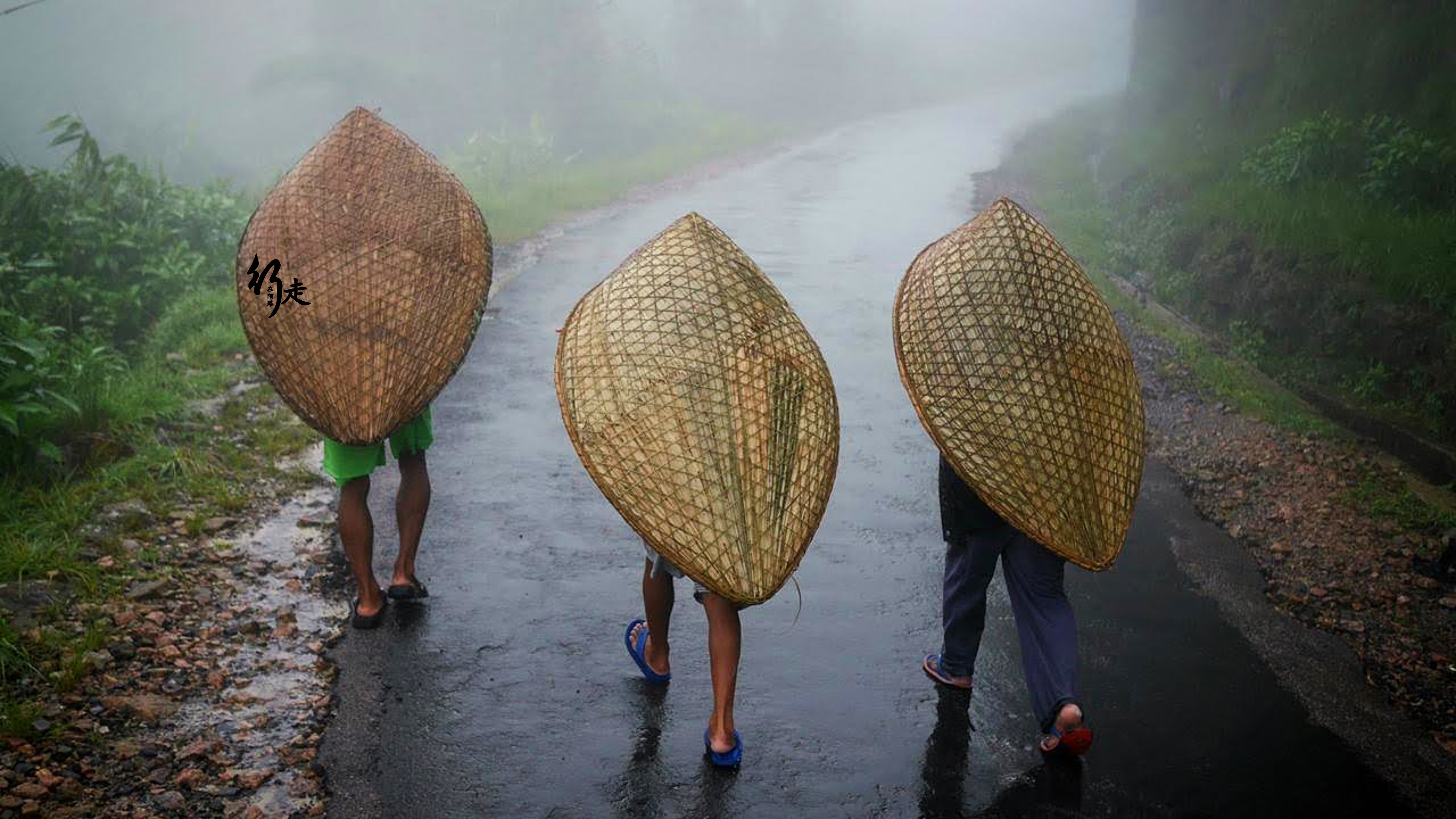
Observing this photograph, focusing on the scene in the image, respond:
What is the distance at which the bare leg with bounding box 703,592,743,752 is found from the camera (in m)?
3.22

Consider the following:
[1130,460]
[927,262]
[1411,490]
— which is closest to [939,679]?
[1130,460]

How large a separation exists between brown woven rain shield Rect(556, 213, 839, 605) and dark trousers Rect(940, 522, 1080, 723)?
2.32ft

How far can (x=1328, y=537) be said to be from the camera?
4996 mm

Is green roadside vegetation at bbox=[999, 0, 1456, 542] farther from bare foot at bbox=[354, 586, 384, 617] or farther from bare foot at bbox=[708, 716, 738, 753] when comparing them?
bare foot at bbox=[354, 586, 384, 617]

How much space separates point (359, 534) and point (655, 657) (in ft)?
4.02

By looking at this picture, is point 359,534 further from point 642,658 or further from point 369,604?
point 642,658

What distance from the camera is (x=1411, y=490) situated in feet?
17.9

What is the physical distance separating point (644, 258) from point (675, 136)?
19.5 meters

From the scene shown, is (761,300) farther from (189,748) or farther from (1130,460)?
(189,748)

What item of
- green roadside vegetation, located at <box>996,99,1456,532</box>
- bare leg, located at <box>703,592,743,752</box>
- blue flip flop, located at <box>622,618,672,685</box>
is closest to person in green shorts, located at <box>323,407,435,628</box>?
blue flip flop, located at <box>622,618,672,685</box>

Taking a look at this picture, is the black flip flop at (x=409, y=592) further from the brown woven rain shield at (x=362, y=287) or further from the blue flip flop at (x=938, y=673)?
the blue flip flop at (x=938, y=673)

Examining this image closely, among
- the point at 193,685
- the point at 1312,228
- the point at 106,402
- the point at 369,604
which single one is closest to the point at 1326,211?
the point at 1312,228

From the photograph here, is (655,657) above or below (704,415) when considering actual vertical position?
below

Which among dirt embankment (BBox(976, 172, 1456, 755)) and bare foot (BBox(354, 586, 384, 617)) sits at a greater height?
bare foot (BBox(354, 586, 384, 617))
